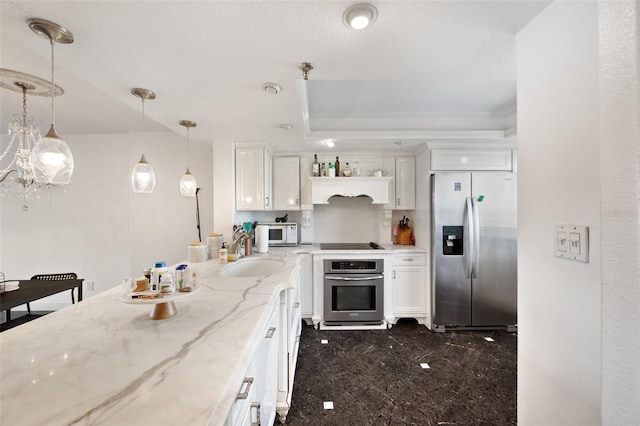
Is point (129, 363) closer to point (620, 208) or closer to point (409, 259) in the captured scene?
point (620, 208)

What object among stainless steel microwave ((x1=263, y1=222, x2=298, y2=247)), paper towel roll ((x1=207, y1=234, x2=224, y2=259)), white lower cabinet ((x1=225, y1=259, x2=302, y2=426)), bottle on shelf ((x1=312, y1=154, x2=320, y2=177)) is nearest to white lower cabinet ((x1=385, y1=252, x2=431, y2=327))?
stainless steel microwave ((x1=263, y1=222, x2=298, y2=247))

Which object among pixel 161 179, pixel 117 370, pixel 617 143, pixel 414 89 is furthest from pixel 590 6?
pixel 161 179

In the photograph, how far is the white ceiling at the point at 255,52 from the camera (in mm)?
974

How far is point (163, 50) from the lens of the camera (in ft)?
3.94

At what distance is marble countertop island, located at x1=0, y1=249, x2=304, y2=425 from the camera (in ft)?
1.89

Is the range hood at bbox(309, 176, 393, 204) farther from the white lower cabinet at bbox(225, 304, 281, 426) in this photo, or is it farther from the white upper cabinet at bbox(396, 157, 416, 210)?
the white lower cabinet at bbox(225, 304, 281, 426)

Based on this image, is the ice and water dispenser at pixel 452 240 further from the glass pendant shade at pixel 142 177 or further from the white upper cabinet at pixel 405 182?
the glass pendant shade at pixel 142 177

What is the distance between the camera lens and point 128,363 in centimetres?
76

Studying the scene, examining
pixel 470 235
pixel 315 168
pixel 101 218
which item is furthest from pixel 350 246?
pixel 101 218

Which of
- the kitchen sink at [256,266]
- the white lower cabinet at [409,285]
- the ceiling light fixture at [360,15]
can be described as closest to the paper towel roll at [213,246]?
the kitchen sink at [256,266]

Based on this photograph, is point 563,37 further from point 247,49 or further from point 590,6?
point 247,49

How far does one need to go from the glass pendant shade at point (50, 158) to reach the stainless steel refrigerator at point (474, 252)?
3.07 meters

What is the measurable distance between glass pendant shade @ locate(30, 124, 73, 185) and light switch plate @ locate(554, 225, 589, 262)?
2.02m

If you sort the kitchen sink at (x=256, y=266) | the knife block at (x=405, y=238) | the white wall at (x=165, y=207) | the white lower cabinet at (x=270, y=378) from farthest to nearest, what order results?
1. the knife block at (x=405, y=238)
2. the white wall at (x=165, y=207)
3. the kitchen sink at (x=256, y=266)
4. the white lower cabinet at (x=270, y=378)
